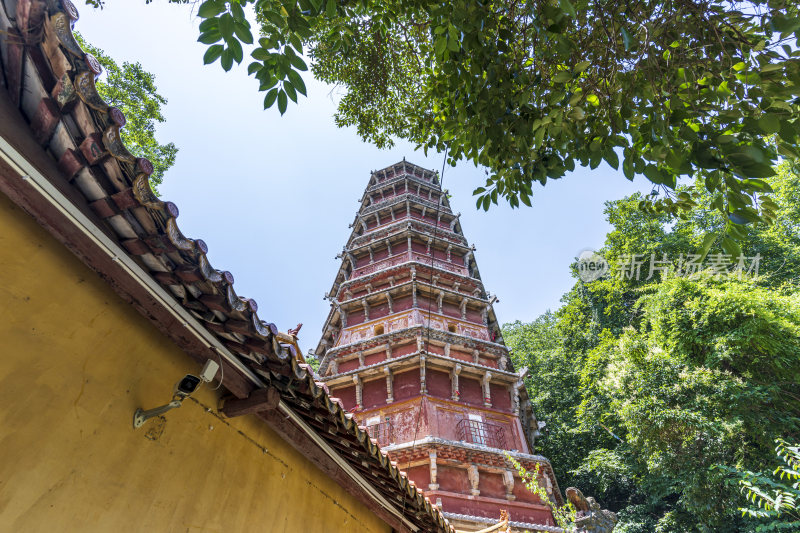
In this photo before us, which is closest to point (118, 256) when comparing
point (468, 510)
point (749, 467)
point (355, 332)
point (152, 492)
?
point (152, 492)

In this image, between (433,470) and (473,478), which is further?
(473,478)

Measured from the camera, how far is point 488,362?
16531 millimetres

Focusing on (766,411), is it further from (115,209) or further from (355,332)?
(115,209)

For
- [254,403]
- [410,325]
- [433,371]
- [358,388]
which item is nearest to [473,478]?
[433,371]

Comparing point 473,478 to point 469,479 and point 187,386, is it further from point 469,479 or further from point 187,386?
point 187,386

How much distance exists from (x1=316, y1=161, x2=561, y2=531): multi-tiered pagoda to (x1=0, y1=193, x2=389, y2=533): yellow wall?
6380 millimetres

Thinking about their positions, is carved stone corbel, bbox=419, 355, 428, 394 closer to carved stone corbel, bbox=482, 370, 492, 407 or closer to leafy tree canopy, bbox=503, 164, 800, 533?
carved stone corbel, bbox=482, 370, 492, 407

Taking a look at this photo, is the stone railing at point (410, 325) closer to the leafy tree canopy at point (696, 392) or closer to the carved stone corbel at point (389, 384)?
the carved stone corbel at point (389, 384)

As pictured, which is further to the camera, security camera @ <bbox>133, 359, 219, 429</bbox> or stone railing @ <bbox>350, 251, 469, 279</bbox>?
stone railing @ <bbox>350, 251, 469, 279</bbox>

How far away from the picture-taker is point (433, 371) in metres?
15.0

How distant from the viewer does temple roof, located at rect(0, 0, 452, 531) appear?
2.08 metres

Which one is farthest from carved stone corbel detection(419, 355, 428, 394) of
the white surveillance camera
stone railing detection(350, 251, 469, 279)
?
the white surveillance camera

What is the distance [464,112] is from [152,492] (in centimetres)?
425

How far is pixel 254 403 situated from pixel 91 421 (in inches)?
46.8
